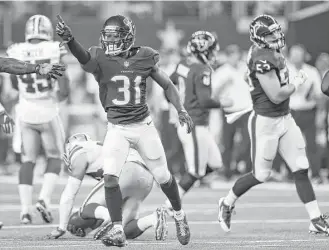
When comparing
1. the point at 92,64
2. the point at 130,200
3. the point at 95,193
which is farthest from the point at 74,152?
the point at 92,64

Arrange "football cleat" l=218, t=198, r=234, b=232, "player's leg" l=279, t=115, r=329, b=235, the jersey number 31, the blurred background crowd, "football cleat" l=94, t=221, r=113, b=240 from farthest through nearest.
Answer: the blurred background crowd
"football cleat" l=218, t=198, r=234, b=232
"player's leg" l=279, t=115, r=329, b=235
"football cleat" l=94, t=221, r=113, b=240
the jersey number 31

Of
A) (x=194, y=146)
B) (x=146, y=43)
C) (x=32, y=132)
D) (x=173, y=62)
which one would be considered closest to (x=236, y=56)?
(x=173, y=62)

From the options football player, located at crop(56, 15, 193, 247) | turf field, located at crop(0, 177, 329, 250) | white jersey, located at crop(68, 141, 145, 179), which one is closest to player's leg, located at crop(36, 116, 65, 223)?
turf field, located at crop(0, 177, 329, 250)

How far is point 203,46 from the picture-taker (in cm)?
1166

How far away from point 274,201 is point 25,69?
5395 mm

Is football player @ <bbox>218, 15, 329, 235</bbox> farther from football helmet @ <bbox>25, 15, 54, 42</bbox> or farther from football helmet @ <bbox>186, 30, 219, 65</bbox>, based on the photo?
football helmet @ <bbox>25, 15, 54, 42</bbox>

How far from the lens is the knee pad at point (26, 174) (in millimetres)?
11039

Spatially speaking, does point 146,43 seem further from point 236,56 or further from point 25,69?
point 25,69

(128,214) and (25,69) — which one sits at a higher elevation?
(25,69)

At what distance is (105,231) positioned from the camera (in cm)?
872

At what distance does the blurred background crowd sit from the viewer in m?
17.2

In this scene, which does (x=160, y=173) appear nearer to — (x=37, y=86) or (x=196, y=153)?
(x=37, y=86)

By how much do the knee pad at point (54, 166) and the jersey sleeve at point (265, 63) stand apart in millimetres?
2843

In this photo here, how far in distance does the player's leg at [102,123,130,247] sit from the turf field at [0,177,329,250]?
299 mm
